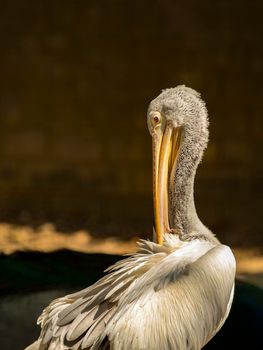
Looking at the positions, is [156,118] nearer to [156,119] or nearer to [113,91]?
[156,119]

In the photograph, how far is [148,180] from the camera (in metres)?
7.54

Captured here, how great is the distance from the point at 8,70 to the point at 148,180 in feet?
5.02

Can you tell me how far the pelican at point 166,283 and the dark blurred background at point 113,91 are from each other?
10.9 feet

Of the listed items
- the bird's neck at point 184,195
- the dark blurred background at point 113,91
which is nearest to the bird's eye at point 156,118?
the bird's neck at point 184,195

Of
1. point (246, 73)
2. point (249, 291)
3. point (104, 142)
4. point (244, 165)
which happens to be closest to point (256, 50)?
point (246, 73)

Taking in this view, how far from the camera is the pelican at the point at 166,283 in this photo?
3.24m

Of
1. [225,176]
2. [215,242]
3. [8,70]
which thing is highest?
[8,70]

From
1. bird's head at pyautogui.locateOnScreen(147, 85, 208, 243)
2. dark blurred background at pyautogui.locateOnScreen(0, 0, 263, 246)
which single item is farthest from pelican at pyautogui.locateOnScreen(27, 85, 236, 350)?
dark blurred background at pyautogui.locateOnScreen(0, 0, 263, 246)

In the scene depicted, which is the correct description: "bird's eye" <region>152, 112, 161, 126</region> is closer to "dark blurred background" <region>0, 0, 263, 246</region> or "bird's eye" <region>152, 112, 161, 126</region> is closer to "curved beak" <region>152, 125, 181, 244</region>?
"curved beak" <region>152, 125, 181, 244</region>

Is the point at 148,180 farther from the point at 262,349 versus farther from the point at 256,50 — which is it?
the point at 262,349

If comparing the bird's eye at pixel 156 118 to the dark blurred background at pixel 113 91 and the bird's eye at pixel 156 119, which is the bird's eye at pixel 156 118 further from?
the dark blurred background at pixel 113 91

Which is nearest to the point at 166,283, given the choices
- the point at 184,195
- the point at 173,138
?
the point at 184,195

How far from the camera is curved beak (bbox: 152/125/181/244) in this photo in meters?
4.03

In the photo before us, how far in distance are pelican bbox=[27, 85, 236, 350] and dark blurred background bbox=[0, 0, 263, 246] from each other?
3.34 metres
